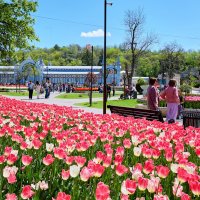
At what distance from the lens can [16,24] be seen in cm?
2541

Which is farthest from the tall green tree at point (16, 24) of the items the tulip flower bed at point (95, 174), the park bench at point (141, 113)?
the tulip flower bed at point (95, 174)

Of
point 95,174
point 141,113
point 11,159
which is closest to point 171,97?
point 141,113

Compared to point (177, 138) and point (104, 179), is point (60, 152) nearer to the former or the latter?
point (104, 179)

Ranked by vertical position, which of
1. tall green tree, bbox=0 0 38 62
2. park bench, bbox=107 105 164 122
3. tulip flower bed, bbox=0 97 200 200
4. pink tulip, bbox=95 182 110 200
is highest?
tall green tree, bbox=0 0 38 62

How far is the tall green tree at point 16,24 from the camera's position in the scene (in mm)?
25078

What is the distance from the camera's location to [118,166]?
3.30 m

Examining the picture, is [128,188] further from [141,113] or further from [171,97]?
[171,97]

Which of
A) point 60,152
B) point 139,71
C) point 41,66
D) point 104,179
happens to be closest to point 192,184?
point 104,179

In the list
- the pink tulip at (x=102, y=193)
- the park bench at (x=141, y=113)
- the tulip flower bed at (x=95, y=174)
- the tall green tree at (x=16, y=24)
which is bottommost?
the park bench at (x=141, y=113)

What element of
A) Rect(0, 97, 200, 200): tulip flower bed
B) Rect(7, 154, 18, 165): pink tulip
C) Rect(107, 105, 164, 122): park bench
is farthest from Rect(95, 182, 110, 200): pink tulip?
Rect(107, 105, 164, 122): park bench

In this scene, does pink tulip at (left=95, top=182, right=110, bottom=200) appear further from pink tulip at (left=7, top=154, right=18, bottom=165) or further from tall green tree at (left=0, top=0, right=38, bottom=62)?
tall green tree at (left=0, top=0, right=38, bottom=62)

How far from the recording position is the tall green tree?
25.1 metres

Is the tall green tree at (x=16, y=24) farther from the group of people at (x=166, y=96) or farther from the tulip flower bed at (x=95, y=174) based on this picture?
the tulip flower bed at (x=95, y=174)

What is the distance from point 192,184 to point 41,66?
92.5m
